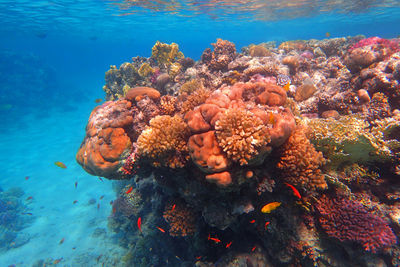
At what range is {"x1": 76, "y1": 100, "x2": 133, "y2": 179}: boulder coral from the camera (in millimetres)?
5234

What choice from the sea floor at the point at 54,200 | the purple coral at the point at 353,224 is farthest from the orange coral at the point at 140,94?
the sea floor at the point at 54,200

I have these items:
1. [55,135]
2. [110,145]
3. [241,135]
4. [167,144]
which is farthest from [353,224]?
[55,135]

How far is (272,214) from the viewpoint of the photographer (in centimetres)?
451

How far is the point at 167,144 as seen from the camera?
4066 mm

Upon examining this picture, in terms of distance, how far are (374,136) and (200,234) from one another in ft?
16.8

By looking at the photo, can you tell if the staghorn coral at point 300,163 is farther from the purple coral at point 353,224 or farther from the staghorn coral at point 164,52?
the staghorn coral at point 164,52

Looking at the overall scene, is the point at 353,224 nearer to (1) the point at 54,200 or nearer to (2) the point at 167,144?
(2) the point at 167,144

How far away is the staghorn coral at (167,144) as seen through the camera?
413 centimetres

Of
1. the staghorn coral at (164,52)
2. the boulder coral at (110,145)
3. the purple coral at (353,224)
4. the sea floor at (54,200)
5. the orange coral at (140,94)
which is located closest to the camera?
the purple coral at (353,224)

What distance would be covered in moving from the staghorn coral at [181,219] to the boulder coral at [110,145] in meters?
1.89

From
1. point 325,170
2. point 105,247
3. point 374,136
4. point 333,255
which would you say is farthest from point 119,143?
point 105,247

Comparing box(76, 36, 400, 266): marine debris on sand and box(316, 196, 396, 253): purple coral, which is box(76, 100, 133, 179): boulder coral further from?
box(316, 196, 396, 253): purple coral

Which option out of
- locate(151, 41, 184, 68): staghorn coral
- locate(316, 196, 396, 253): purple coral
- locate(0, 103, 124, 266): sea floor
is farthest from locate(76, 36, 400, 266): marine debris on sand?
locate(0, 103, 124, 266): sea floor

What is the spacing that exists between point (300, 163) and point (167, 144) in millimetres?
2775
